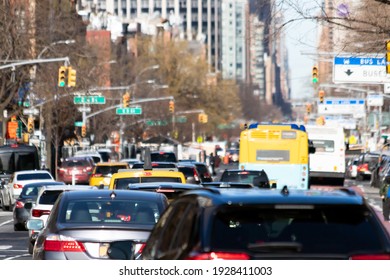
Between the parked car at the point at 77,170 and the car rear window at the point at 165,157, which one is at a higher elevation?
the car rear window at the point at 165,157

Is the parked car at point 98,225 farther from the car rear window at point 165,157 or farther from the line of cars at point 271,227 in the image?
the car rear window at point 165,157

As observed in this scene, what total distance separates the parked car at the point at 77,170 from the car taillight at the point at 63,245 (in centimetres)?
4850

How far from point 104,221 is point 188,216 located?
5376 millimetres

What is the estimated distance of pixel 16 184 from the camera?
137 ft

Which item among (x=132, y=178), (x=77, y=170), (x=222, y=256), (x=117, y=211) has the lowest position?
(x=77, y=170)

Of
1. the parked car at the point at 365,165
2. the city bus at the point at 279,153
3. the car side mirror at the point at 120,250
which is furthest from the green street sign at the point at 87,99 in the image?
the car side mirror at the point at 120,250

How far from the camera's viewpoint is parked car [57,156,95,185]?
2425 inches

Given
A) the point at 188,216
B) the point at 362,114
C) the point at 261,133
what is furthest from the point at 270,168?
the point at 362,114

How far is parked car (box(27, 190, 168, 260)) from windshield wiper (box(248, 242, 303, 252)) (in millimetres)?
4492

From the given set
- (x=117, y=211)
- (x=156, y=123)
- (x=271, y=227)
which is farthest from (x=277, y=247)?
(x=156, y=123)

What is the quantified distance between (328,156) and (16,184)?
769 inches

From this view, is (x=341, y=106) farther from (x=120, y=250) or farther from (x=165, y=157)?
(x=120, y=250)

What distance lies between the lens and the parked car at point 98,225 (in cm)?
1279
